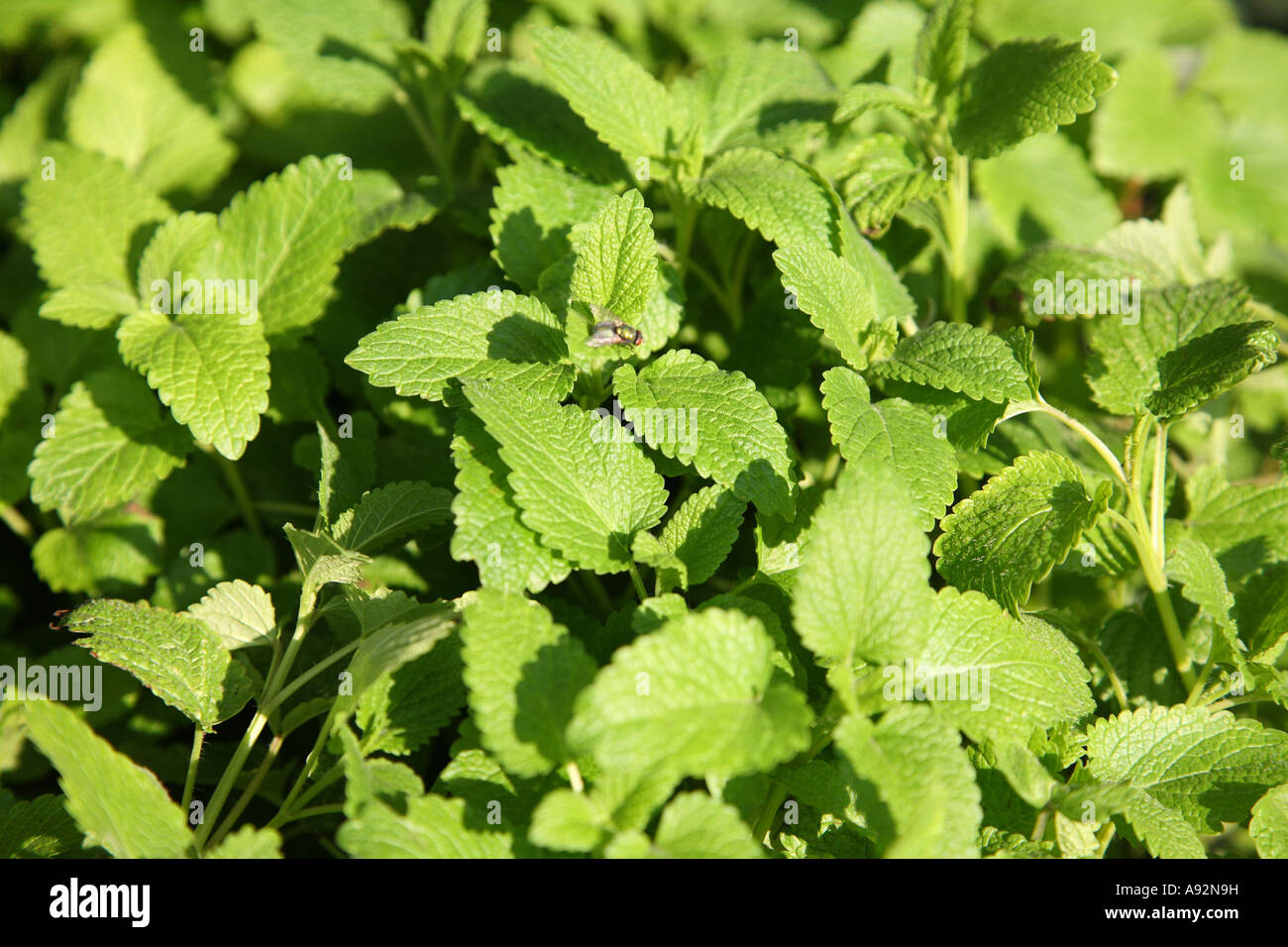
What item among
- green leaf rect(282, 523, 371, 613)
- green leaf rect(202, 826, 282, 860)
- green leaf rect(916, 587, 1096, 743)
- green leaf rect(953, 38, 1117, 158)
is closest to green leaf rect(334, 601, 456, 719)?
green leaf rect(282, 523, 371, 613)

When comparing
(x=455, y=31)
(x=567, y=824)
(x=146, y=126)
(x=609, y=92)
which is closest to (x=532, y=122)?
(x=609, y=92)

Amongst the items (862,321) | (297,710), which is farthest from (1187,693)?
(297,710)

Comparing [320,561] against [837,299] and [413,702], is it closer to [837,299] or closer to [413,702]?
[413,702]

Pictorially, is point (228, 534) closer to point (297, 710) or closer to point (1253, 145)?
point (297, 710)

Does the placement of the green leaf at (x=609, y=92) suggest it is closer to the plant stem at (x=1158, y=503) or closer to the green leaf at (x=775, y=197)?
the green leaf at (x=775, y=197)

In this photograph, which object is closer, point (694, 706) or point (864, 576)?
point (694, 706)

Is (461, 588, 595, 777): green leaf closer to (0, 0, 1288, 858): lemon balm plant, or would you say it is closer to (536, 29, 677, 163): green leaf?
(0, 0, 1288, 858): lemon balm plant
